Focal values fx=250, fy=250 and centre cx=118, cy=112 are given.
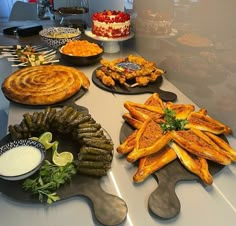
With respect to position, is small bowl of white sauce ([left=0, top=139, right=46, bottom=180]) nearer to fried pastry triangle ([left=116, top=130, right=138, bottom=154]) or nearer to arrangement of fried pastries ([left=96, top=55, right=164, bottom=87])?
fried pastry triangle ([left=116, top=130, right=138, bottom=154])

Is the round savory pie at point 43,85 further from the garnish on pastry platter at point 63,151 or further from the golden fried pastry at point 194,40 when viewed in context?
the golden fried pastry at point 194,40

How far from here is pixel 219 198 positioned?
604 millimetres

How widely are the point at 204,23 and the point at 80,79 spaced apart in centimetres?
52

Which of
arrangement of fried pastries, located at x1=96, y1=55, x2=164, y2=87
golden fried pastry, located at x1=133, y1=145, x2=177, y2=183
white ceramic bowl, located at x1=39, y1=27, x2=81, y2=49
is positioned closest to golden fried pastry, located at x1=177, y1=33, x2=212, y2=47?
arrangement of fried pastries, located at x1=96, y1=55, x2=164, y2=87

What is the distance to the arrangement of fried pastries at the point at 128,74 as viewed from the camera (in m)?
1.06

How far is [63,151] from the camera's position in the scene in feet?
2.36

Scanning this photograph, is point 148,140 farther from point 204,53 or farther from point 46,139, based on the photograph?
point 204,53

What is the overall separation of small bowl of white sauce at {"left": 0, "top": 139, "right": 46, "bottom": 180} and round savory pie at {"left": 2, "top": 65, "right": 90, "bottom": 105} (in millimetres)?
300

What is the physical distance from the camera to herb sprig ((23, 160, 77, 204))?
572 millimetres

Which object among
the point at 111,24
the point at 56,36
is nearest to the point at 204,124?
the point at 111,24

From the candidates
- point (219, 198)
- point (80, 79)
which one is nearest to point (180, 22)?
point (80, 79)

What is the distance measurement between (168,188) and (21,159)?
0.37 metres

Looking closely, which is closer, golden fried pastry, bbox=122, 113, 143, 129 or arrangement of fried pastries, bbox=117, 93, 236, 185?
arrangement of fried pastries, bbox=117, 93, 236, 185

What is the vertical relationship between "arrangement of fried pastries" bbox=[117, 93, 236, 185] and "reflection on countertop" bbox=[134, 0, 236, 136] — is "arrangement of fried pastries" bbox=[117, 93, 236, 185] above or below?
below
